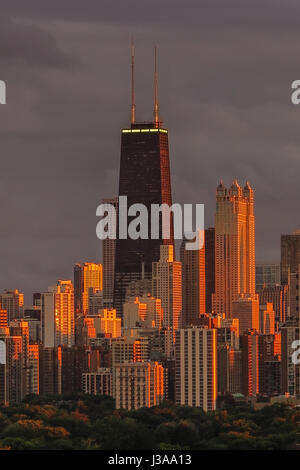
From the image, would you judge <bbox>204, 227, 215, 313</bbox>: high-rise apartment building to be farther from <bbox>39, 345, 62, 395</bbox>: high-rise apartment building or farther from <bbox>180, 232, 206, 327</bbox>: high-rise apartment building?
<bbox>39, 345, 62, 395</bbox>: high-rise apartment building

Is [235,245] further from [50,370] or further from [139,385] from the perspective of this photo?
[139,385]

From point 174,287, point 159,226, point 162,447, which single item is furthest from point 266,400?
point 159,226

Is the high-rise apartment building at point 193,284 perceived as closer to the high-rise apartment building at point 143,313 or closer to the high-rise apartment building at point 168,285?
the high-rise apartment building at point 168,285

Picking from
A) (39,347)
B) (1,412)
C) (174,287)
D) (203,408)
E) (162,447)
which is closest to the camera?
(162,447)

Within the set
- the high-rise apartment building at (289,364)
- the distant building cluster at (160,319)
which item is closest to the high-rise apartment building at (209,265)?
the distant building cluster at (160,319)

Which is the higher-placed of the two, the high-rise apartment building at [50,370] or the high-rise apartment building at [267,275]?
the high-rise apartment building at [267,275]
